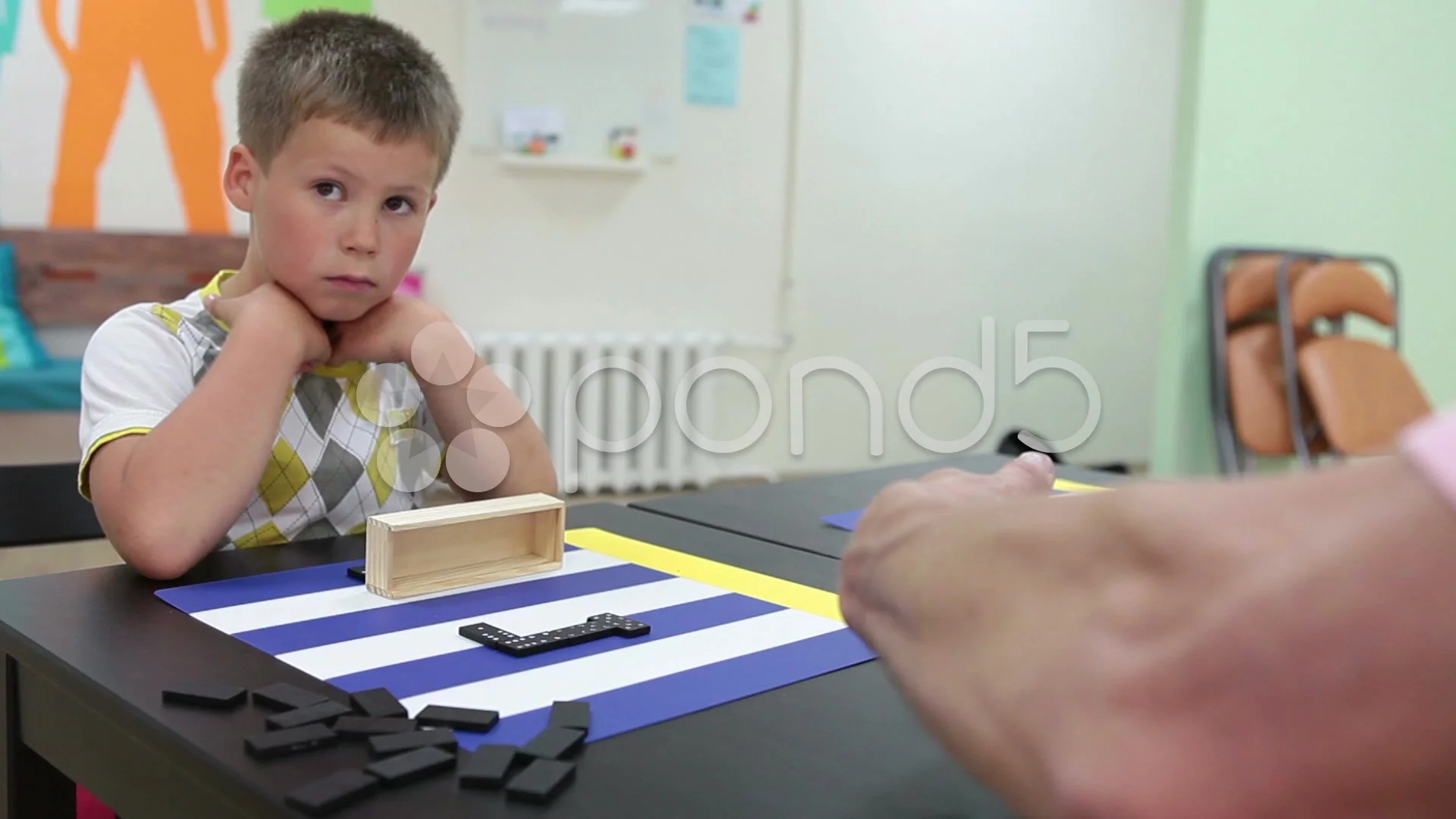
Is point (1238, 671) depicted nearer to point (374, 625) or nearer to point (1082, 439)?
point (374, 625)

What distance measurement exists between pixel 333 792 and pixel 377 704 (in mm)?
113

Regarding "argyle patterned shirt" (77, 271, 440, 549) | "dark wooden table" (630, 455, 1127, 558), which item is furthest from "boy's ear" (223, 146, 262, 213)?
"dark wooden table" (630, 455, 1127, 558)

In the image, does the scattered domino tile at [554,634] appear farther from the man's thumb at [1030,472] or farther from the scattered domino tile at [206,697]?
the man's thumb at [1030,472]

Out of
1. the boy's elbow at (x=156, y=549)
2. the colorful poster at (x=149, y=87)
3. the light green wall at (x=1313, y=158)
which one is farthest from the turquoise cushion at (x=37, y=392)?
the light green wall at (x=1313, y=158)

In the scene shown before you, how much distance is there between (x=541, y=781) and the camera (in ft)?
1.95

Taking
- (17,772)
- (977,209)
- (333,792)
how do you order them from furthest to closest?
(977,209), (17,772), (333,792)

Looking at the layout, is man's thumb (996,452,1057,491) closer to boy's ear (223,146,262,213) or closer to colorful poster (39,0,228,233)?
boy's ear (223,146,262,213)

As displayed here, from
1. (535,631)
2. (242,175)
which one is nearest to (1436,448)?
(535,631)

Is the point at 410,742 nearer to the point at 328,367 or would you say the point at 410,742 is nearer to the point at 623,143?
the point at 328,367

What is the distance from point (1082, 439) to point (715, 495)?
4.21 m

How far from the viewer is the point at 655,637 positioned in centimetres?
86

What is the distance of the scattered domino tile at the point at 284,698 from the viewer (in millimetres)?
675

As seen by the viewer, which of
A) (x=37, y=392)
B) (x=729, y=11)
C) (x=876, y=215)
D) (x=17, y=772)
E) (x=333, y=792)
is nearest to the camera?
(x=333, y=792)

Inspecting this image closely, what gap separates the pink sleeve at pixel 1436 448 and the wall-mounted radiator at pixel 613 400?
3.71 metres
